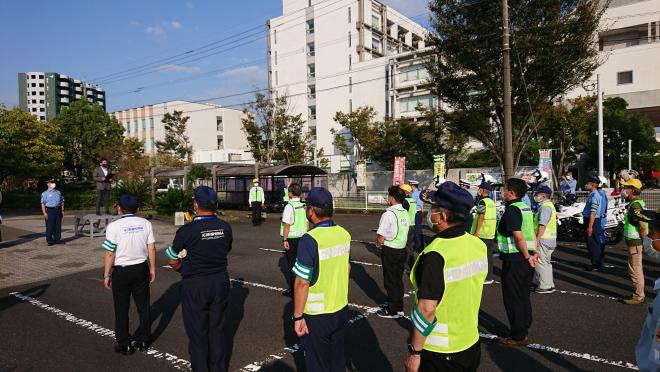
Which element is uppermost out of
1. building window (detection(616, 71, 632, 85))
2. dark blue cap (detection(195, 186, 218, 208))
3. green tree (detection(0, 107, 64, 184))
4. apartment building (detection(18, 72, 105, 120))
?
apartment building (detection(18, 72, 105, 120))

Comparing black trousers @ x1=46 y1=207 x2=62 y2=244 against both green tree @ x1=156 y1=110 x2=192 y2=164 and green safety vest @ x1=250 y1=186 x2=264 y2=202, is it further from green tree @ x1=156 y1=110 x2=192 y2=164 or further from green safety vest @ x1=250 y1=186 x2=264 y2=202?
green tree @ x1=156 y1=110 x2=192 y2=164

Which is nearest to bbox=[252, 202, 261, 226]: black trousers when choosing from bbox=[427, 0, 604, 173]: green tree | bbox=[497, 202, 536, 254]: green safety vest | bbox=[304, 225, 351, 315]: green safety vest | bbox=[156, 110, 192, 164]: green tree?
bbox=[427, 0, 604, 173]: green tree

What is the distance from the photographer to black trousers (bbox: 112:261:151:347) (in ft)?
15.1

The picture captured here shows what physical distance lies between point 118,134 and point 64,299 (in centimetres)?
3882

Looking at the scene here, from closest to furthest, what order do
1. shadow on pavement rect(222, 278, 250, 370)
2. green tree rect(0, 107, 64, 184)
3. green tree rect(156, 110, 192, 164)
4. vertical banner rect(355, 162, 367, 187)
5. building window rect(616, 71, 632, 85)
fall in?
shadow on pavement rect(222, 278, 250, 370) < green tree rect(0, 107, 64, 184) < vertical banner rect(355, 162, 367, 187) < building window rect(616, 71, 632, 85) < green tree rect(156, 110, 192, 164)

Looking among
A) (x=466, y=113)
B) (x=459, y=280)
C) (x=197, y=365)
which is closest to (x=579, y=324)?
(x=459, y=280)

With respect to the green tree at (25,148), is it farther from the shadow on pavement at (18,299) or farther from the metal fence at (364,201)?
the shadow on pavement at (18,299)

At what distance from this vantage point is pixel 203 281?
3.78 meters

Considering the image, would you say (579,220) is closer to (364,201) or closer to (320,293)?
(320,293)

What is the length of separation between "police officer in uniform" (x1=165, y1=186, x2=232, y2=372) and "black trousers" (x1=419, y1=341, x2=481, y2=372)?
2110mm

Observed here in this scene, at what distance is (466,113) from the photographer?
18.2 meters

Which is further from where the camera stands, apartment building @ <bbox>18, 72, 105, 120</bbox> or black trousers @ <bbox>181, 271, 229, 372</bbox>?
apartment building @ <bbox>18, 72, 105, 120</bbox>

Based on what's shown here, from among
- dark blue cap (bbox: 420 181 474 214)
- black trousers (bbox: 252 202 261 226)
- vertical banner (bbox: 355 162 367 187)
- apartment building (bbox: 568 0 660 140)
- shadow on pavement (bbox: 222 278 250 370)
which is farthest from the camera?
A: apartment building (bbox: 568 0 660 140)

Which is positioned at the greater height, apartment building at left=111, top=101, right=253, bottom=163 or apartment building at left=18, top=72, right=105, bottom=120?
apartment building at left=18, top=72, right=105, bottom=120
